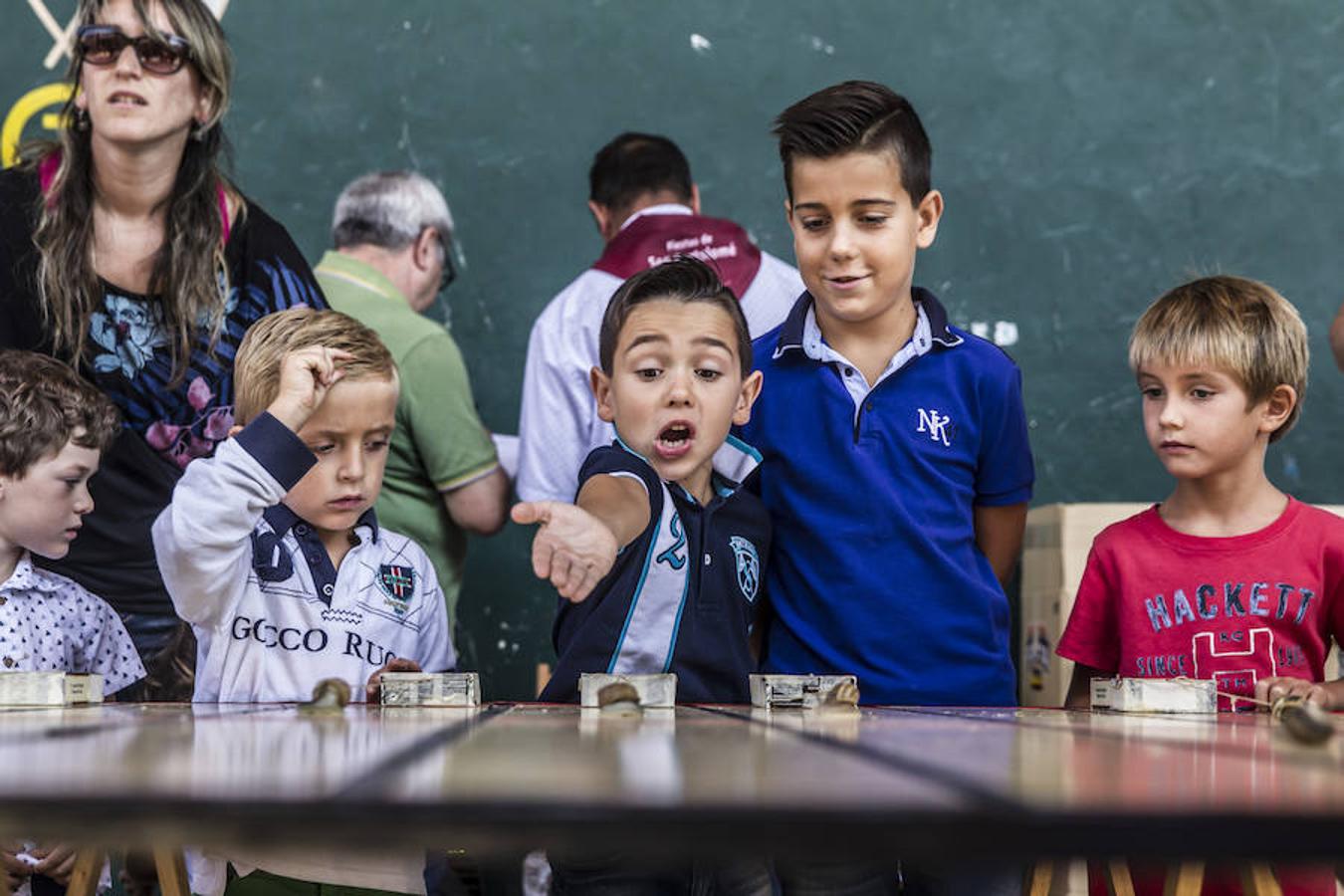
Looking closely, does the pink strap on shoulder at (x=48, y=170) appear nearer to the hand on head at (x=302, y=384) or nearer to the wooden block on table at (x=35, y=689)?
the hand on head at (x=302, y=384)

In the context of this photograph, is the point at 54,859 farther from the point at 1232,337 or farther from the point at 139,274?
the point at 1232,337

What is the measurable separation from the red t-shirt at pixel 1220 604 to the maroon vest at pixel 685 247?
1193 millimetres

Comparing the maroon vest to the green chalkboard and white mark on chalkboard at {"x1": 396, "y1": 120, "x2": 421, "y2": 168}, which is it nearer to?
the green chalkboard

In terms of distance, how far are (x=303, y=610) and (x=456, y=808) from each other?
5.20ft

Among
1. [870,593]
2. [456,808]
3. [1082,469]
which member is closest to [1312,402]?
[1082,469]

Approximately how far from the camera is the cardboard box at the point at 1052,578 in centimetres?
349

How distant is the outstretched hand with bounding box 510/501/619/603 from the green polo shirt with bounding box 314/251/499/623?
5.16ft

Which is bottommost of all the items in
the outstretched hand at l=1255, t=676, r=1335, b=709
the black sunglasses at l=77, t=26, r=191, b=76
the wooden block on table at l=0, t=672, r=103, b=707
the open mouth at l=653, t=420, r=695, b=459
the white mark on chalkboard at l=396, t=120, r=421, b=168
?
the wooden block on table at l=0, t=672, r=103, b=707

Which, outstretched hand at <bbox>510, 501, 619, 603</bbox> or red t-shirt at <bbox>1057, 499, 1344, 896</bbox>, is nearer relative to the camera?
outstretched hand at <bbox>510, 501, 619, 603</bbox>

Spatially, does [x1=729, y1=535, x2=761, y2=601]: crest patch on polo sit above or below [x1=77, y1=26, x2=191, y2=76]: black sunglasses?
below

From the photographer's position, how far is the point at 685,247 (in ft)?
11.1

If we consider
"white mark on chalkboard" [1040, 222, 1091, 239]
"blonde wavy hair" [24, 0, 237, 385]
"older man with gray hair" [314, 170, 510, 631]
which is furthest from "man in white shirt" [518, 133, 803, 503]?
"white mark on chalkboard" [1040, 222, 1091, 239]

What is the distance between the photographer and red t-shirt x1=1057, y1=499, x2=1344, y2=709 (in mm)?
2264

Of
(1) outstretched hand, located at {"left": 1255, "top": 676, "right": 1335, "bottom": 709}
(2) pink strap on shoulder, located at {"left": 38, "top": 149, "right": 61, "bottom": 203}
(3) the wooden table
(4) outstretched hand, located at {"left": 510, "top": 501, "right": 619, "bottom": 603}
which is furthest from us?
(2) pink strap on shoulder, located at {"left": 38, "top": 149, "right": 61, "bottom": 203}
